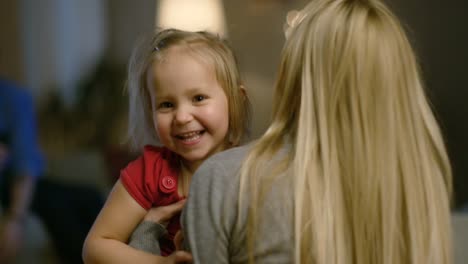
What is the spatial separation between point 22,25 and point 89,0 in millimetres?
366

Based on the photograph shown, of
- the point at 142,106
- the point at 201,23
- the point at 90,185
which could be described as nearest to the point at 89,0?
the point at 201,23

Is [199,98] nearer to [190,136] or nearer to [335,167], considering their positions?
[190,136]

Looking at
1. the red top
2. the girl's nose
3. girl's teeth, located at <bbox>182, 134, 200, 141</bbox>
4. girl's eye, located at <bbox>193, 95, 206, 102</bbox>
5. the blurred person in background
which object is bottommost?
the blurred person in background

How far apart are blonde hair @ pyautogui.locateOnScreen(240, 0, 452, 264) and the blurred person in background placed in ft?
9.12

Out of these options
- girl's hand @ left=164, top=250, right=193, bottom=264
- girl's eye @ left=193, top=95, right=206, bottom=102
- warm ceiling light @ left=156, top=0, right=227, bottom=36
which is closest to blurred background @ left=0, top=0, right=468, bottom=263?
warm ceiling light @ left=156, top=0, right=227, bottom=36

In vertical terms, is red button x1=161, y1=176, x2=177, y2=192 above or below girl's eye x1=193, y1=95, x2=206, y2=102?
below

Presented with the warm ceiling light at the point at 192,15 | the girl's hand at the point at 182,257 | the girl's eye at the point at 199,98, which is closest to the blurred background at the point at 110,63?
the warm ceiling light at the point at 192,15

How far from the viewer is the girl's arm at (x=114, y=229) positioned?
124 centimetres

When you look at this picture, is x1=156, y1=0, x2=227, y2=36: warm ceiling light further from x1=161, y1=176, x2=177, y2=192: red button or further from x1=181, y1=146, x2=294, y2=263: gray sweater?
x1=181, y1=146, x2=294, y2=263: gray sweater

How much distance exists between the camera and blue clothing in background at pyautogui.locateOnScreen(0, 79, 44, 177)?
3.50 metres

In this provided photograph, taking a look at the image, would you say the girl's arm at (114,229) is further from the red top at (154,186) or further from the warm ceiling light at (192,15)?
the warm ceiling light at (192,15)

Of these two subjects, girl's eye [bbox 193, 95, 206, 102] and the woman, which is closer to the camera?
the woman

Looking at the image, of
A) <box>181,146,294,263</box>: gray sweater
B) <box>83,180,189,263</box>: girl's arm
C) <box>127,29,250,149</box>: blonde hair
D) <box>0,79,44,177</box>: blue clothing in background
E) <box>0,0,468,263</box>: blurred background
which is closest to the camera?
<box>181,146,294,263</box>: gray sweater

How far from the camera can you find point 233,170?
39.6 inches
